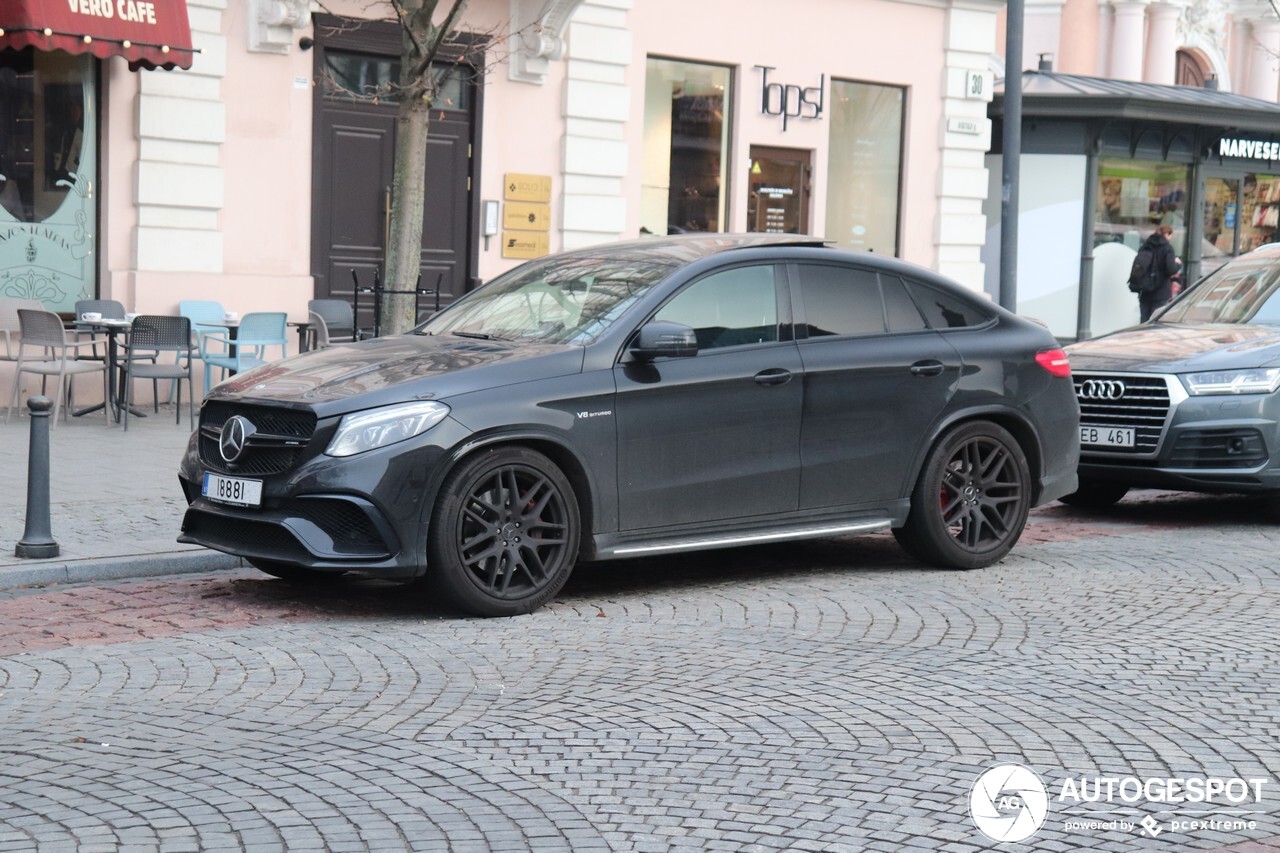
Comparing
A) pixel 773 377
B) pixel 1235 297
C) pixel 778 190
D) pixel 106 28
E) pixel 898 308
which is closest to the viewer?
pixel 773 377

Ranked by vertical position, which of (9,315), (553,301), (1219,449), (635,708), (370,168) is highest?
(370,168)

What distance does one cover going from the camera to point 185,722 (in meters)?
5.48

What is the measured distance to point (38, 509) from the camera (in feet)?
27.5

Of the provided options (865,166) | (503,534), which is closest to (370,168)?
(865,166)

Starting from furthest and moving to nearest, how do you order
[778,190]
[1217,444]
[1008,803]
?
[778,190], [1217,444], [1008,803]

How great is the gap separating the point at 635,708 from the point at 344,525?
71.7 inches

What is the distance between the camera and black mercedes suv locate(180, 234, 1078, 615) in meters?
6.98

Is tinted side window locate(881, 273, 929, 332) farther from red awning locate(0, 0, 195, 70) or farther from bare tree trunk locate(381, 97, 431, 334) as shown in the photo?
red awning locate(0, 0, 195, 70)

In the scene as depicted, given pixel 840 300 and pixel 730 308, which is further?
pixel 840 300

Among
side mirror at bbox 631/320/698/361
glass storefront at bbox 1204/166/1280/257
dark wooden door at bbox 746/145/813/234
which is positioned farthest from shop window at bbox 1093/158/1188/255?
side mirror at bbox 631/320/698/361

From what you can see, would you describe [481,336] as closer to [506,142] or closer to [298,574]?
[298,574]

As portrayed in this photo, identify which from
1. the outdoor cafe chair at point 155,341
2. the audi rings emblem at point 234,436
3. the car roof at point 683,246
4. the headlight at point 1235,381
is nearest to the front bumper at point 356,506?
the audi rings emblem at point 234,436

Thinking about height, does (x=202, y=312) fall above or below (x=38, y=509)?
above

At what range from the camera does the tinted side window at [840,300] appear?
327 inches
